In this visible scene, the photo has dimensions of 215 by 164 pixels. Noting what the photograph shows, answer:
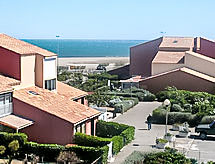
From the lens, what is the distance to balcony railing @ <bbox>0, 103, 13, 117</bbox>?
97.6ft

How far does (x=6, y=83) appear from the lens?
30.9m

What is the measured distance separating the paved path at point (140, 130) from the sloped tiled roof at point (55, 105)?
12.2 ft

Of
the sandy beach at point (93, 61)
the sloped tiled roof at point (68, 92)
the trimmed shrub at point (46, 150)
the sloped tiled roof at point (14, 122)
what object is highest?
the sloped tiled roof at point (68, 92)

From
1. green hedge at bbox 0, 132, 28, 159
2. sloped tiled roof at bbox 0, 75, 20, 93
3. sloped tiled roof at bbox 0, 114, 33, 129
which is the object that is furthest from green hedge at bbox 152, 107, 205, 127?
green hedge at bbox 0, 132, 28, 159

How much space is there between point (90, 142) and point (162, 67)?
3636 cm

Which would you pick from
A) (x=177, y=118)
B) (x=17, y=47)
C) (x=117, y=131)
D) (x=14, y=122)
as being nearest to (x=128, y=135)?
(x=117, y=131)

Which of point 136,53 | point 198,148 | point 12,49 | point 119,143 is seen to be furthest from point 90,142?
point 136,53

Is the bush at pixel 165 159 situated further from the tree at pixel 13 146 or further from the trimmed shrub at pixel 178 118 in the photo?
the trimmed shrub at pixel 178 118

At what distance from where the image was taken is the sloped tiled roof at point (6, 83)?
97.9 feet

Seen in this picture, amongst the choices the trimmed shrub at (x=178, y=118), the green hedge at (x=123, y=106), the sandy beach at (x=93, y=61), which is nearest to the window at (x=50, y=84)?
the green hedge at (x=123, y=106)

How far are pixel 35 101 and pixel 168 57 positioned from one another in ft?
122

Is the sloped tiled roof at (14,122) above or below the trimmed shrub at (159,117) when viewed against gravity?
above

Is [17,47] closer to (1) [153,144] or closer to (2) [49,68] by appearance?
(2) [49,68]

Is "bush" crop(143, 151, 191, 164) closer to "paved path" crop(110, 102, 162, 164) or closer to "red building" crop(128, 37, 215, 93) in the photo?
"paved path" crop(110, 102, 162, 164)
